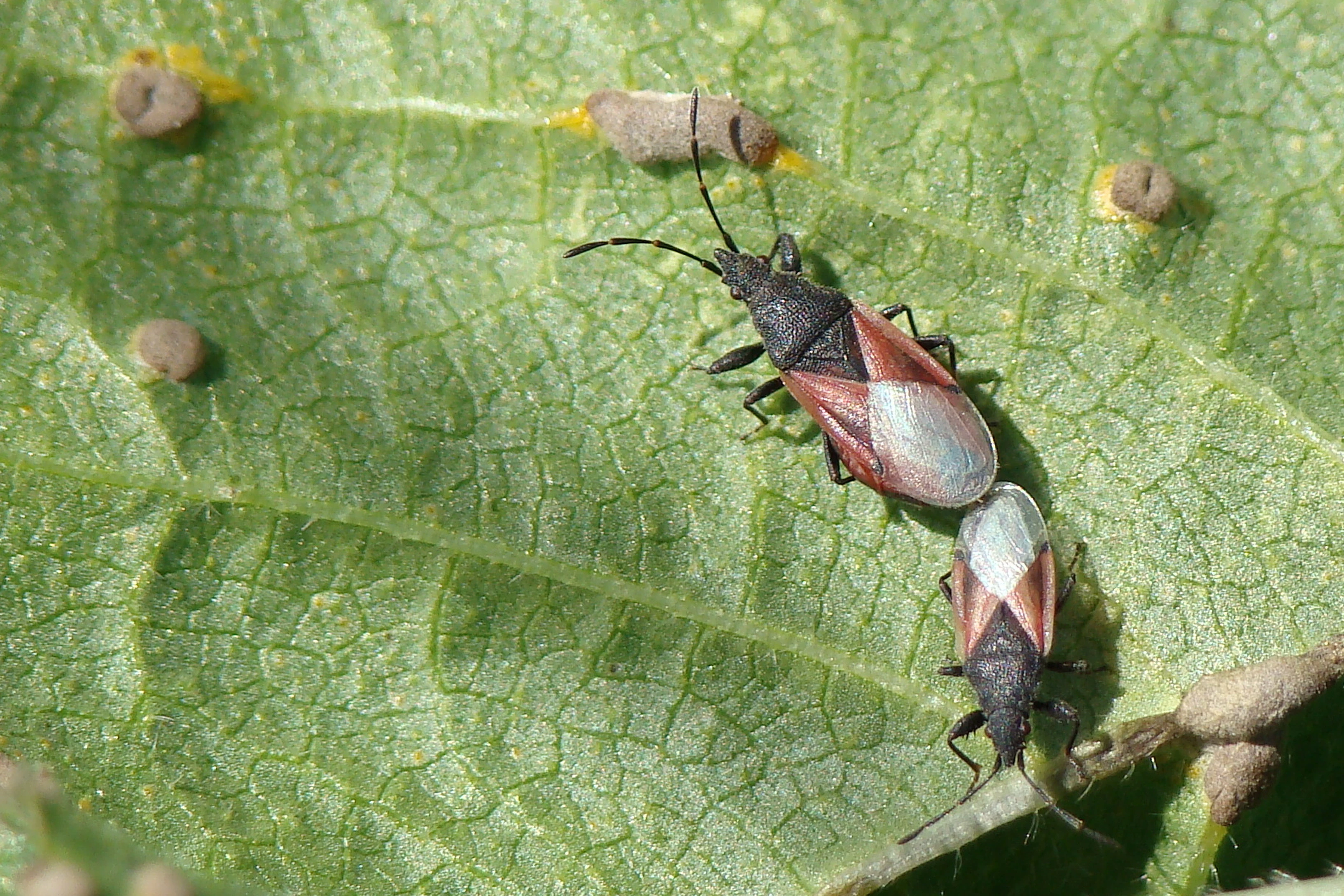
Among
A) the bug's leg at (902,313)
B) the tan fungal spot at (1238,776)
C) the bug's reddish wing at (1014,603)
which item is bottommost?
the tan fungal spot at (1238,776)

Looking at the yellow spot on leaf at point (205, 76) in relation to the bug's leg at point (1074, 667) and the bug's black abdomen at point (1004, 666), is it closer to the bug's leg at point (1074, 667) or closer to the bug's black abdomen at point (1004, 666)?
the bug's black abdomen at point (1004, 666)

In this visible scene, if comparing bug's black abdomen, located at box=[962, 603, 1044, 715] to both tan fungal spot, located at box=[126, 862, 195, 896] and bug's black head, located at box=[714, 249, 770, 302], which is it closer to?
bug's black head, located at box=[714, 249, 770, 302]

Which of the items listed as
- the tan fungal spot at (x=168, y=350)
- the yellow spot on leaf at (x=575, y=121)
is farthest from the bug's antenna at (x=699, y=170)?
the tan fungal spot at (x=168, y=350)

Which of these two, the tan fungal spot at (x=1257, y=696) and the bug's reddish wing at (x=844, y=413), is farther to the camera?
the bug's reddish wing at (x=844, y=413)

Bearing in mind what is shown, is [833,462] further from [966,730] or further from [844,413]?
[966,730]

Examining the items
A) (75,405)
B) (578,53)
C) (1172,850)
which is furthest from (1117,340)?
(75,405)

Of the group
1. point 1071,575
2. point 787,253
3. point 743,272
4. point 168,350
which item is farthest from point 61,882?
point 1071,575

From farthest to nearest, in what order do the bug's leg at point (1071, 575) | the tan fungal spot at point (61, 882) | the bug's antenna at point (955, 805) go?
the bug's leg at point (1071, 575) < the bug's antenna at point (955, 805) < the tan fungal spot at point (61, 882)

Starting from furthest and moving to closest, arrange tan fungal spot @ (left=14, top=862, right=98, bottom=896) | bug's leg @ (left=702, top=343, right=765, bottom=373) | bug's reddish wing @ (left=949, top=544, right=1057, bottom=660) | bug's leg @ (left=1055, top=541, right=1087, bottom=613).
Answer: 1. bug's leg @ (left=702, top=343, right=765, bottom=373)
2. bug's leg @ (left=1055, top=541, right=1087, bottom=613)
3. bug's reddish wing @ (left=949, top=544, right=1057, bottom=660)
4. tan fungal spot @ (left=14, top=862, right=98, bottom=896)

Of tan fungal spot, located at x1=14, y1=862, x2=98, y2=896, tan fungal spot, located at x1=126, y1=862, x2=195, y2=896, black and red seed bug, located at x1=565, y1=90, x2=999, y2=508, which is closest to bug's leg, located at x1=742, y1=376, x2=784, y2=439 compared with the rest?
black and red seed bug, located at x1=565, y1=90, x2=999, y2=508
